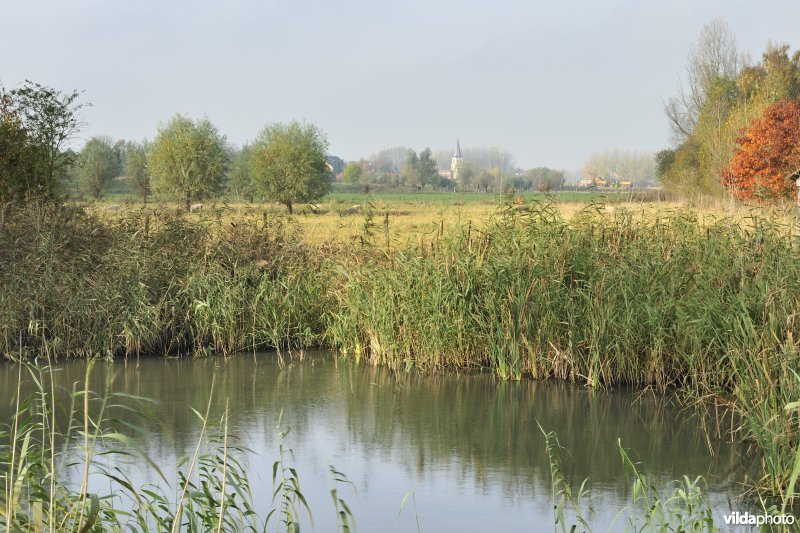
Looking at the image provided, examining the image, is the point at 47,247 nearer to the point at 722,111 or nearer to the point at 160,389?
the point at 160,389

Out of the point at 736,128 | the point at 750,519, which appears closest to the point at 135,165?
the point at 736,128

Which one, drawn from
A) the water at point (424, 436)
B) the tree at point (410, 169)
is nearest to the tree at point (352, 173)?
the tree at point (410, 169)

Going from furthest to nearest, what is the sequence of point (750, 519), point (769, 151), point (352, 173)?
point (352, 173) → point (769, 151) → point (750, 519)

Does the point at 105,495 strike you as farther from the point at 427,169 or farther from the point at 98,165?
the point at 427,169

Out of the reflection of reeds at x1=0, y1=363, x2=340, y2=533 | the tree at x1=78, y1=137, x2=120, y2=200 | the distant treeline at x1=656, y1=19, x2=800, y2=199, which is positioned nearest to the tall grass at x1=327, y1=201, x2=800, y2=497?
the reflection of reeds at x1=0, y1=363, x2=340, y2=533

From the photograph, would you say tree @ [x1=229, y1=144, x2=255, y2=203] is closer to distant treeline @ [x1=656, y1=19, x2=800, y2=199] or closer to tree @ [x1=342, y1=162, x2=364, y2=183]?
distant treeline @ [x1=656, y1=19, x2=800, y2=199]

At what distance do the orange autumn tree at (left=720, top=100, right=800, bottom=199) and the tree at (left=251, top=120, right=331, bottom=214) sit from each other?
21.8 m

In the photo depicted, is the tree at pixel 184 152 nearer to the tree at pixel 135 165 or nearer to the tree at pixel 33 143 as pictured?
the tree at pixel 135 165

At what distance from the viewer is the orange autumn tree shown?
109 feet

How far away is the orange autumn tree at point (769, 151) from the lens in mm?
33125

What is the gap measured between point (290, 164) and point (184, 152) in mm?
5565

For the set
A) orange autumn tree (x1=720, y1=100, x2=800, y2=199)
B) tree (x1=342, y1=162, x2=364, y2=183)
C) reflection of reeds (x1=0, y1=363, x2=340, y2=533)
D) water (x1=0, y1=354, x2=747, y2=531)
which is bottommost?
water (x1=0, y1=354, x2=747, y2=531)

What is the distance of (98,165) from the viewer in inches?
2518

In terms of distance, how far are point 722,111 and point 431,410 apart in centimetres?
3588
